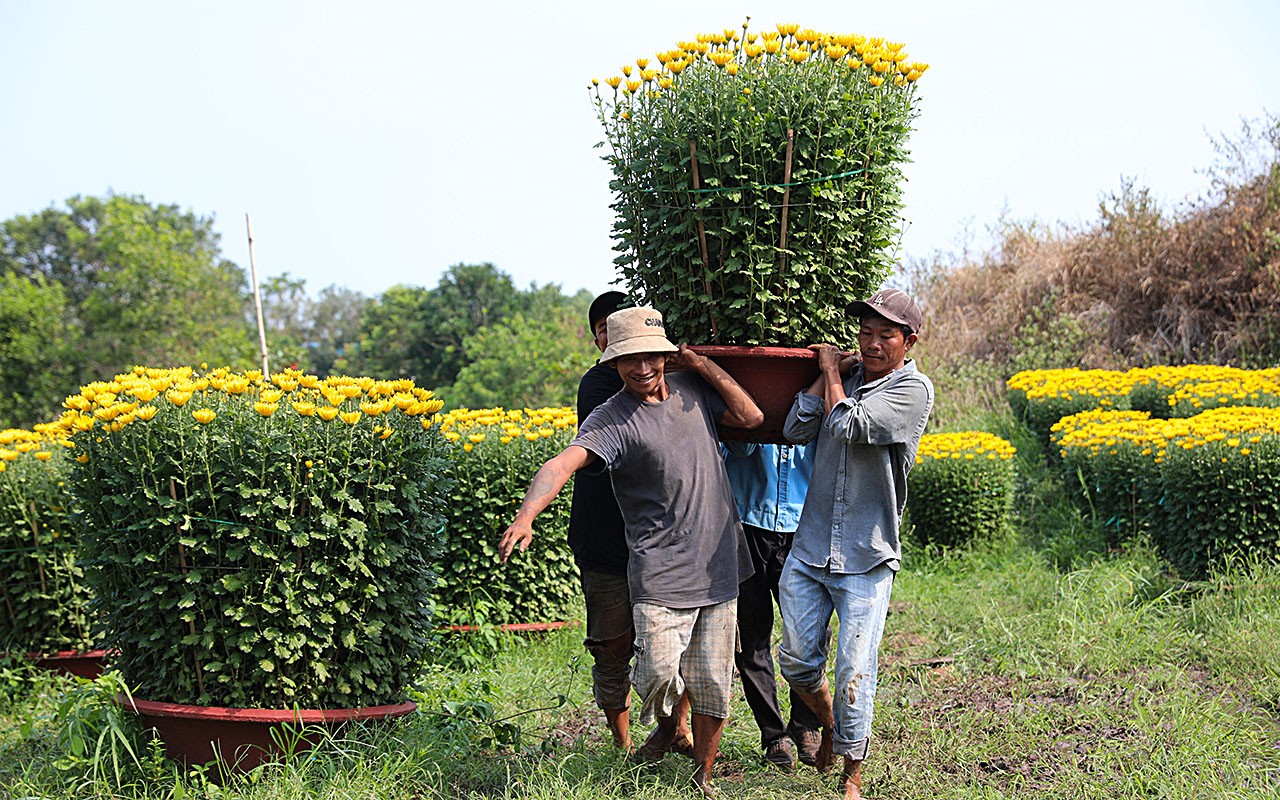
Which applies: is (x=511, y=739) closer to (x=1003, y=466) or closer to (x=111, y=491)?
(x=111, y=491)

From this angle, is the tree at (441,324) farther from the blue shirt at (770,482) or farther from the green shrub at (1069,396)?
the blue shirt at (770,482)

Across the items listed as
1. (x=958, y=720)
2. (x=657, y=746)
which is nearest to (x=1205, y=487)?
(x=958, y=720)

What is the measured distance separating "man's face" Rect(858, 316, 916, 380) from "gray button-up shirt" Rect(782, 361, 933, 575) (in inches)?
1.7

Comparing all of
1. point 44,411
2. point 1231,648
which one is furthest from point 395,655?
point 44,411

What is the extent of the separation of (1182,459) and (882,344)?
3697 mm

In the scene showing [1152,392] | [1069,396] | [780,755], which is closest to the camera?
[780,755]

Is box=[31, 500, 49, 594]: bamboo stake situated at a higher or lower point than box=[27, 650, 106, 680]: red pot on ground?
higher

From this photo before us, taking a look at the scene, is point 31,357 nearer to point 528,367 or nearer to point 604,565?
point 528,367

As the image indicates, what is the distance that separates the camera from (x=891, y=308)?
3475mm

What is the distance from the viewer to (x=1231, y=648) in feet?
16.9

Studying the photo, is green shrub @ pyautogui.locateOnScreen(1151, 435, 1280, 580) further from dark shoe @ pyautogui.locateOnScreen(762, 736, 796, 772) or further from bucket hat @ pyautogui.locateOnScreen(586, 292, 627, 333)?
bucket hat @ pyautogui.locateOnScreen(586, 292, 627, 333)

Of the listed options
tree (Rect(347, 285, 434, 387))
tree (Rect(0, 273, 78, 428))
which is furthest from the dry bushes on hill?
tree (Rect(0, 273, 78, 428))

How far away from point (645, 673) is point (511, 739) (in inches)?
36.9

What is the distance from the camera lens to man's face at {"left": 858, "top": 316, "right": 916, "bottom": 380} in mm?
3490
